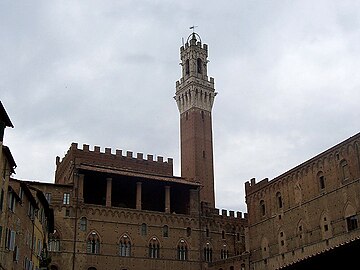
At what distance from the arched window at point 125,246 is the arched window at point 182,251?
491 centimetres

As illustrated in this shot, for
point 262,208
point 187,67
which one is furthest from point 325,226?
point 187,67

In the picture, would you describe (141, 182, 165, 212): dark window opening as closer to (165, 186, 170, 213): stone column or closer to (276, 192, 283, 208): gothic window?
(165, 186, 170, 213): stone column

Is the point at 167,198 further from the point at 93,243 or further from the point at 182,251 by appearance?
the point at 93,243

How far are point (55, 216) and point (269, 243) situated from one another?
18458mm

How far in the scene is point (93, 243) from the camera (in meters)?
47.3

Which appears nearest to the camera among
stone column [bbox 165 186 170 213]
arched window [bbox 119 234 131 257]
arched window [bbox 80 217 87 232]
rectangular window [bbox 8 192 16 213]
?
rectangular window [bbox 8 192 16 213]

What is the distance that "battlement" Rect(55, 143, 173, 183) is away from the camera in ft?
173

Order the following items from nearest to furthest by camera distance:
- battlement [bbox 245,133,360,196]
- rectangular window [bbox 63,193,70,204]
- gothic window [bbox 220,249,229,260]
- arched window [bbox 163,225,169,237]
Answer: battlement [bbox 245,133,360,196] → rectangular window [bbox 63,193,70,204] → arched window [bbox 163,225,169,237] → gothic window [bbox 220,249,229,260]

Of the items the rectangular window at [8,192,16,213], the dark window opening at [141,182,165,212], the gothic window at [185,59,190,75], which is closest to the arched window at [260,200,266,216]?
the dark window opening at [141,182,165,212]

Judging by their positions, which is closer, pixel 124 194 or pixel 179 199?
pixel 124 194

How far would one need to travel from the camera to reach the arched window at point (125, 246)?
48219 mm

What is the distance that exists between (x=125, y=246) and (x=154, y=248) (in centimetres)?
281

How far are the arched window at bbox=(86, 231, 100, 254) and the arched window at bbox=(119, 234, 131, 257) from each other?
7.06 feet

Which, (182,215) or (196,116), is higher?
(196,116)
